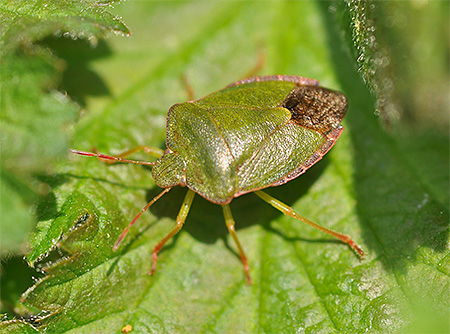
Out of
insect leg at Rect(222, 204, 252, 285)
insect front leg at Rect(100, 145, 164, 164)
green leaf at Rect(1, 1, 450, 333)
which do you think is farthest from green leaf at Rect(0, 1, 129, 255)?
insect leg at Rect(222, 204, 252, 285)

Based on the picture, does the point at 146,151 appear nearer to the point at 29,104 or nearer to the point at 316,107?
the point at 29,104

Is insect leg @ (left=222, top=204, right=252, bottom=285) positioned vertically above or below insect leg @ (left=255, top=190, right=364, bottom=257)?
below

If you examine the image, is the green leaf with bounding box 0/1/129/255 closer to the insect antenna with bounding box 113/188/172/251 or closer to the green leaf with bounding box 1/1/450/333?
the green leaf with bounding box 1/1/450/333

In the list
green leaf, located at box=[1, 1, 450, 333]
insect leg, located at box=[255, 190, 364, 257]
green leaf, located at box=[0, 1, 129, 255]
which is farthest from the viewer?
insect leg, located at box=[255, 190, 364, 257]

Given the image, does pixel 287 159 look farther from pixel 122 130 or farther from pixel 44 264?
pixel 44 264

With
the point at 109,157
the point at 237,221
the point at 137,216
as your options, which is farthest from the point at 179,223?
the point at 109,157

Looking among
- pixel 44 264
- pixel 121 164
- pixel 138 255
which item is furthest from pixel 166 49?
pixel 44 264
